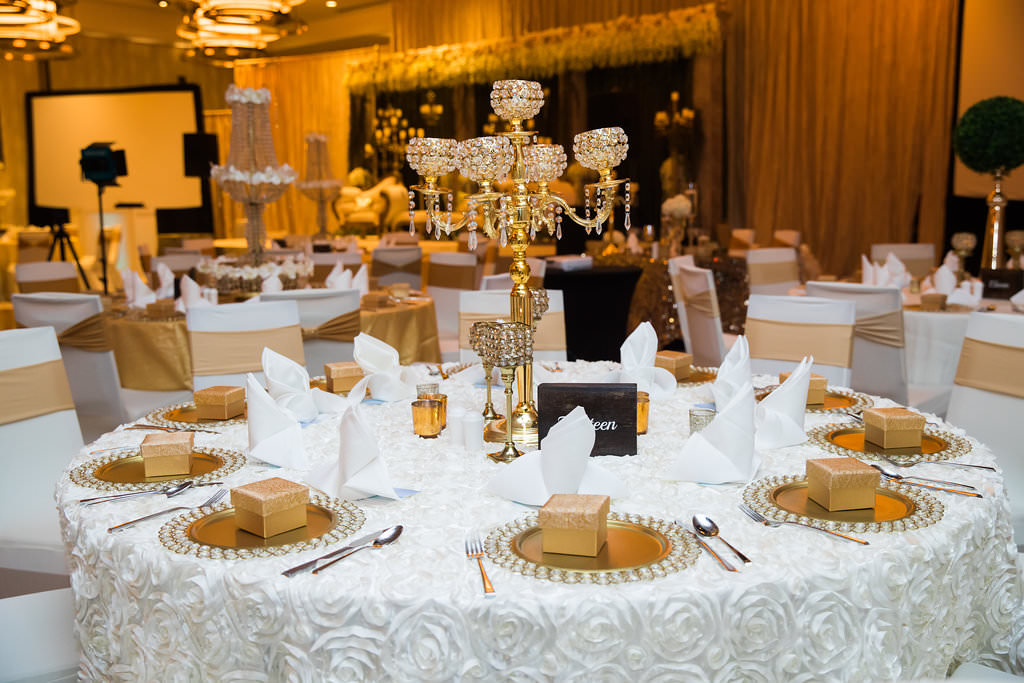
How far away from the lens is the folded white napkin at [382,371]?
90.0 inches

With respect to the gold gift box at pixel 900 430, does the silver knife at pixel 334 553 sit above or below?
below

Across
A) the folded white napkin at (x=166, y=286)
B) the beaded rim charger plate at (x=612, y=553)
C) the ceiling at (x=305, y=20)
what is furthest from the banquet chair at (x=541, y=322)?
the ceiling at (x=305, y=20)

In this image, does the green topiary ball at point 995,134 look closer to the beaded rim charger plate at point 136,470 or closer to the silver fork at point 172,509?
the beaded rim charger plate at point 136,470

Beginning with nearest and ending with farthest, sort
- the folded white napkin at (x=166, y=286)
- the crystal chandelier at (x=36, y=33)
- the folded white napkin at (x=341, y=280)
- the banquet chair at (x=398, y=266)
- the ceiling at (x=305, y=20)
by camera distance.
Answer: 1. the folded white napkin at (x=341, y=280)
2. the folded white napkin at (x=166, y=286)
3. the banquet chair at (x=398, y=266)
4. the crystal chandelier at (x=36, y=33)
5. the ceiling at (x=305, y=20)

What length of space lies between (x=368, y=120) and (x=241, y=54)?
189 inches

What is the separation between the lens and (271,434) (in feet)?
5.96

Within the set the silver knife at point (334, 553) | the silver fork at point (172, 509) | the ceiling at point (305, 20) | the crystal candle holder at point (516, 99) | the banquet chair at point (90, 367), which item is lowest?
the banquet chair at point (90, 367)

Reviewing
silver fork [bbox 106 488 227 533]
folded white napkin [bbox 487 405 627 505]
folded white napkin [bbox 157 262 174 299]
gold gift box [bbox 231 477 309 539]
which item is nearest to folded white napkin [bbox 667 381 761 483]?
folded white napkin [bbox 487 405 627 505]

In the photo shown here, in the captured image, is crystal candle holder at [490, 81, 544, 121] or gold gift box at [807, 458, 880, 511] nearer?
gold gift box at [807, 458, 880, 511]

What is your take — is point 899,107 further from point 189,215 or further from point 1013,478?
point 189,215

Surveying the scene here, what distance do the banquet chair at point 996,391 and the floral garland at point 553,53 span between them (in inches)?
315

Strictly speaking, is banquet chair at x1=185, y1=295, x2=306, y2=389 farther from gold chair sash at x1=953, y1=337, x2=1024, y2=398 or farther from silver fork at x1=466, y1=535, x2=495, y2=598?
gold chair sash at x1=953, y1=337, x2=1024, y2=398

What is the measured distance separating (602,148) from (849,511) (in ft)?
2.86

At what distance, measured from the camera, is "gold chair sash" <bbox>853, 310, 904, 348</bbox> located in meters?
3.59
